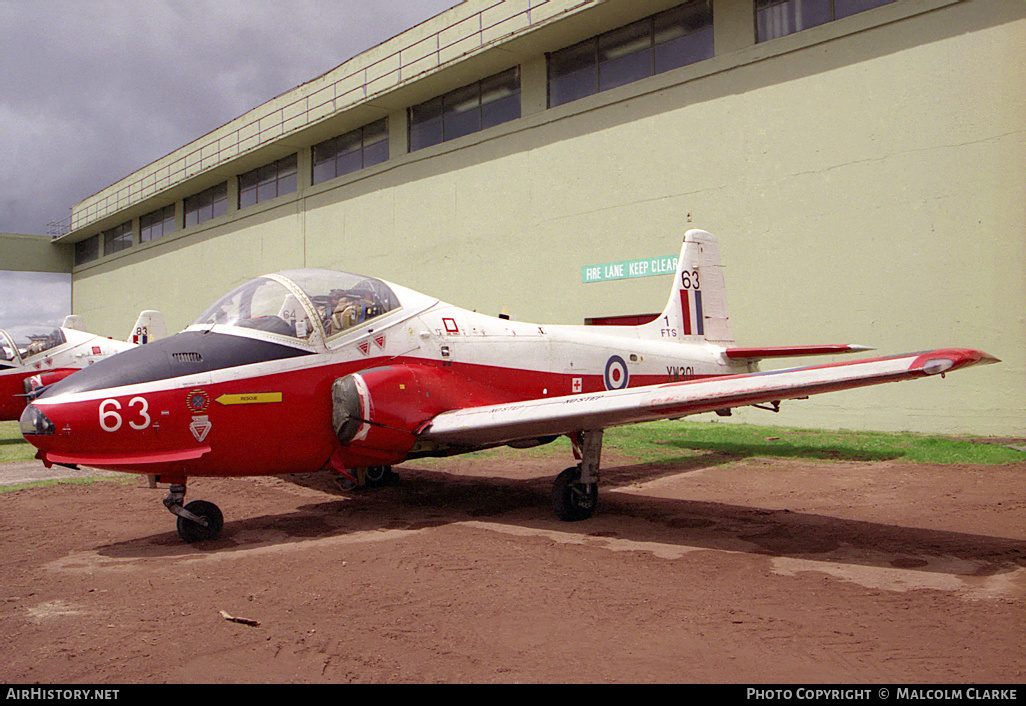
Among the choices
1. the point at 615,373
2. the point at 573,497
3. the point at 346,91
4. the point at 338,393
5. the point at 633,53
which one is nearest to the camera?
the point at 338,393

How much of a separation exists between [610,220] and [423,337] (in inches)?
381

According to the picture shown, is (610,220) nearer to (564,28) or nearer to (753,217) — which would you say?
(753,217)

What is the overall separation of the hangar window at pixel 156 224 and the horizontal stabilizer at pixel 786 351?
30783mm

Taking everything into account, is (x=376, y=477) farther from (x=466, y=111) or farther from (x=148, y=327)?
(x=148, y=327)

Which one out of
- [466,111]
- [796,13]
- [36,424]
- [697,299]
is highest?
[466,111]

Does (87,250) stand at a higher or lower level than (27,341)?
higher

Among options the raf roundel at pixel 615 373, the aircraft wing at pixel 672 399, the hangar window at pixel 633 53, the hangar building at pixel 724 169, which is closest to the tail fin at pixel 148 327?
the hangar building at pixel 724 169

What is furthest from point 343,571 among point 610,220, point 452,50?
point 452,50

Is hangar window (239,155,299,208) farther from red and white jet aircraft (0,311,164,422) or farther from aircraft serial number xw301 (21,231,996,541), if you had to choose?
aircraft serial number xw301 (21,231,996,541)

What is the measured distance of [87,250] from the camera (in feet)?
137

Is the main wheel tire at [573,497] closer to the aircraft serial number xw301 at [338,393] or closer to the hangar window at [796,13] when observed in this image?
the aircraft serial number xw301 at [338,393]

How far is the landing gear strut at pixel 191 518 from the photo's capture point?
5.84 m

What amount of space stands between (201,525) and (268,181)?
2337 cm

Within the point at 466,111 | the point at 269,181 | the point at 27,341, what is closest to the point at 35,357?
the point at 27,341
